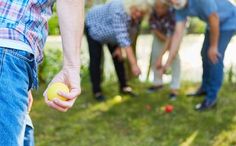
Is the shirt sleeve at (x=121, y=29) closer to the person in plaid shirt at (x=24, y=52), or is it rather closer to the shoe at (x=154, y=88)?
the shoe at (x=154, y=88)

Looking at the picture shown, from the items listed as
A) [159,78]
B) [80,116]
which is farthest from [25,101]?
[159,78]

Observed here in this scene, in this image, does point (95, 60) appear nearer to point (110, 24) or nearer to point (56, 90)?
point (110, 24)

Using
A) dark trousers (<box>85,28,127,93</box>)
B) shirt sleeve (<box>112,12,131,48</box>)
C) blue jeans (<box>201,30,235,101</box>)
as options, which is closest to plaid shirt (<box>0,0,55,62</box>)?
shirt sleeve (<box>112,12,131,48</box>)

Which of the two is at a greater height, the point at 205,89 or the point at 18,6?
the point at 18,6

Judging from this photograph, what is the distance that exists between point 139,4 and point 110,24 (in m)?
0.34

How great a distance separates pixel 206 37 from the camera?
15.1ft

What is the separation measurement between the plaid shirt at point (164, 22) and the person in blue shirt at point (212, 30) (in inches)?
7.9

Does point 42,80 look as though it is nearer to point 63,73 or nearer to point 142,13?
point 142,13

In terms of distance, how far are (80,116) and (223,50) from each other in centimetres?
138

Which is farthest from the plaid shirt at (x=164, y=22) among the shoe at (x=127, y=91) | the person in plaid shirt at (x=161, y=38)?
the shoe at (x=127, y=91)

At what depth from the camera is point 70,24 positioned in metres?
1.55

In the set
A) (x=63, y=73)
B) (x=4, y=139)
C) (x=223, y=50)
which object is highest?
(x=63, y=73)

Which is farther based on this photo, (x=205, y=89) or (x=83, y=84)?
(x=83, y=84)

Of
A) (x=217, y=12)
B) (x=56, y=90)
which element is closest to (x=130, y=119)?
(x=217, y=12)
